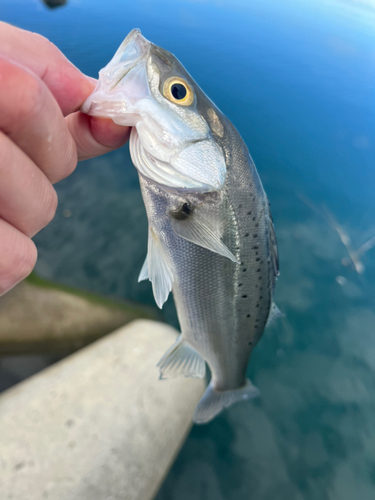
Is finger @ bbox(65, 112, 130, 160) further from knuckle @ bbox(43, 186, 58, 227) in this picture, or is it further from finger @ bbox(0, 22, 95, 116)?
knuckle @ bbox(43, 186, 58, 227)

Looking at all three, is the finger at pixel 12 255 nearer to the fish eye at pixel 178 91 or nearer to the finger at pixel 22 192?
the finger at pixel 22 192

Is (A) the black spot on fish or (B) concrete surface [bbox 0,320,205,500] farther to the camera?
(B) concrete surface [bbox 0,320,205,500]

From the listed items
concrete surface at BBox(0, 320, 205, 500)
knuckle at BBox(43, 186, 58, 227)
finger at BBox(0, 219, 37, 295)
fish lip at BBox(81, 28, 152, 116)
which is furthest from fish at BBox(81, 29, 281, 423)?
concrete surface at BBox(0, 320, 205, 500)

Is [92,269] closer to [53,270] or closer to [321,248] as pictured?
[53,270]

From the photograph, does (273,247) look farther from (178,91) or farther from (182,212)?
(178,91)

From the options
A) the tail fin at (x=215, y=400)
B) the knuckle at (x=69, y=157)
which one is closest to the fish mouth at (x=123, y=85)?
the knuckle at (x=69, y=157)
